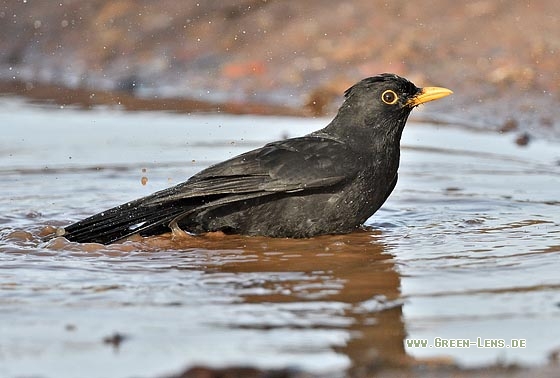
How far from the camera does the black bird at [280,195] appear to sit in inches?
257

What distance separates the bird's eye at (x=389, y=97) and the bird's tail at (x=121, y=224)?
1364mm

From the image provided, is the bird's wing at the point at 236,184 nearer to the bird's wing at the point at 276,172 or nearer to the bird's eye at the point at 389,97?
the bird's wing at the point at 276,172

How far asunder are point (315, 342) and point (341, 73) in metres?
7.29

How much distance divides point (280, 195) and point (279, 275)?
106 centimetres

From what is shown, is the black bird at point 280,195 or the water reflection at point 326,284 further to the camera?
the black bird at point 280,195

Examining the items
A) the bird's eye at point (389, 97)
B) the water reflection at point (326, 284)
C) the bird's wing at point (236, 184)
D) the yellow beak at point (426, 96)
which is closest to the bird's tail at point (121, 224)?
the bird's wing at point (236, 184)

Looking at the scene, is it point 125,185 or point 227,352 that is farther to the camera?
point 125,185

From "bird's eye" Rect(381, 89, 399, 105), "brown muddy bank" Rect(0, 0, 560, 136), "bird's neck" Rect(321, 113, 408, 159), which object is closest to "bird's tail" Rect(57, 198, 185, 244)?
"bird's neck" Rect(321, 113, 408, 159)

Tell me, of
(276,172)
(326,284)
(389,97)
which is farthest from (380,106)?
(326,284)

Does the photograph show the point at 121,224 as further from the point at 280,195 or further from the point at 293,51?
the point at 293,51

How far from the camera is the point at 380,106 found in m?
6.91

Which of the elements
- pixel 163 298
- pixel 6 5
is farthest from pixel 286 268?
pixel 6 5

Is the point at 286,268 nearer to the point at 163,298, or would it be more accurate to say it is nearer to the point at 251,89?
the point at 163,298

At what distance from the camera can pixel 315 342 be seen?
175 inches
